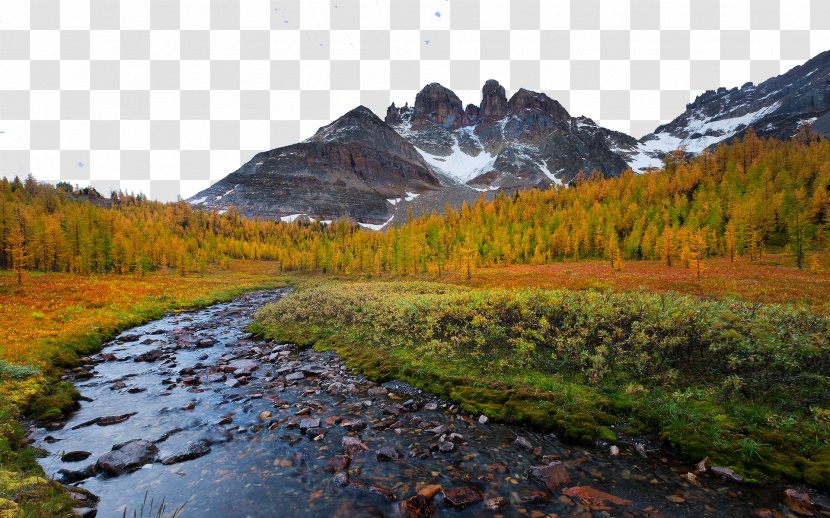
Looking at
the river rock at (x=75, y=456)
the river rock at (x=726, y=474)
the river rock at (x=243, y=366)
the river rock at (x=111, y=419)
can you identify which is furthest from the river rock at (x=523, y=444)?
the river rock at (x=111, y=419)

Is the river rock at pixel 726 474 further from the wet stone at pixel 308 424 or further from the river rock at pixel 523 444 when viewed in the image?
the wet stone at pixel 308 424

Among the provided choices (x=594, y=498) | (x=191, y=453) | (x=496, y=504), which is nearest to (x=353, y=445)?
(x=496, y=504)

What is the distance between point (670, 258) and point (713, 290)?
1890 inches

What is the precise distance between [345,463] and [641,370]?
36.2 ft

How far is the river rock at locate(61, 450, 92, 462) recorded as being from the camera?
30.8 ft

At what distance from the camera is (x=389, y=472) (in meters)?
8.91

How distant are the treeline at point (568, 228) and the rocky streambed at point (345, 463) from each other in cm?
5973

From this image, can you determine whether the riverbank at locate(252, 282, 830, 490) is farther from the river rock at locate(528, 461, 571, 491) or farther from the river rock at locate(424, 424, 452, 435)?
the river rock at locate(528, 461, 571, 491)

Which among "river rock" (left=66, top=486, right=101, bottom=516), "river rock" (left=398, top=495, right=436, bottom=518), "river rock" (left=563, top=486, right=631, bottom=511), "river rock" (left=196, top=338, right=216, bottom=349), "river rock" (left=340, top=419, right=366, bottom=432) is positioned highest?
"river rock" (left=66, top=486, right=101, bottom=516)

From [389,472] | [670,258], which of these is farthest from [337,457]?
[670,258]

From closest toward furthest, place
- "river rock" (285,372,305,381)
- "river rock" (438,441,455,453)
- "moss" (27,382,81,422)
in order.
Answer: "river rock" (438,441,455,453), "moss" (27,382,81,422), "river rock" (285,372,305,381)

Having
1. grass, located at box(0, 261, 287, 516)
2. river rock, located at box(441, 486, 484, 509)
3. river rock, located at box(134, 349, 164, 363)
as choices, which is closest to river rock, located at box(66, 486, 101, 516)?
grass, located at box(0, 261, 287, 516)

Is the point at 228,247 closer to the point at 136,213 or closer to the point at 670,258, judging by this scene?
the point at 136,213

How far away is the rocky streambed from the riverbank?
0.84 m
